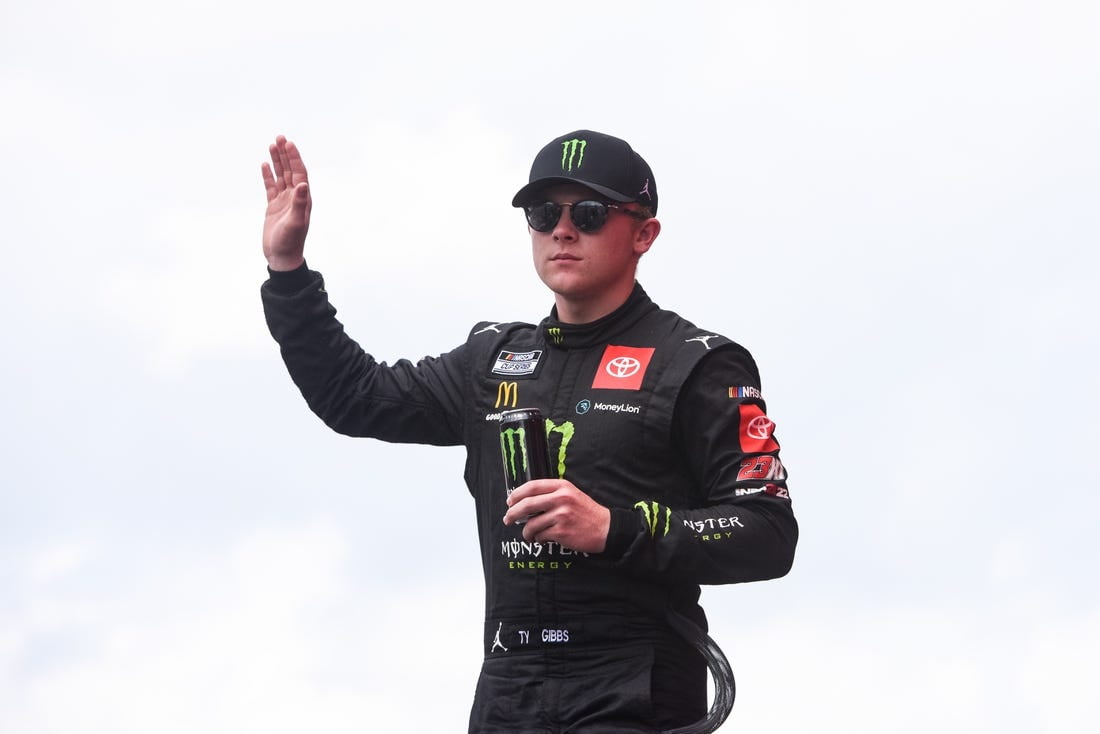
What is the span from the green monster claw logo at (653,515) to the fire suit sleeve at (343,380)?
1.11 m

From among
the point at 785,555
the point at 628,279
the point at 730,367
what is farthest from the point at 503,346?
the point at 785,555

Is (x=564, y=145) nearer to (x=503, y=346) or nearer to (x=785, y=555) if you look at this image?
(x=503, y=346)

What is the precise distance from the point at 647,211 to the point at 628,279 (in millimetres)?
272

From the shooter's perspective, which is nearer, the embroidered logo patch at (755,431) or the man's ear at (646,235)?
the embroidered logo patch at (755,431)

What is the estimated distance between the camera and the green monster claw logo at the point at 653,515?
17.1 feet

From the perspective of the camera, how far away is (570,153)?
5742mm

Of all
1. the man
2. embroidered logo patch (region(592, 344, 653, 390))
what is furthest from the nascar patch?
embroidered logo patch (region(592, 344, 653, 390))

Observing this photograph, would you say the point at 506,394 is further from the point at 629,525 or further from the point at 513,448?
the point at 629,525

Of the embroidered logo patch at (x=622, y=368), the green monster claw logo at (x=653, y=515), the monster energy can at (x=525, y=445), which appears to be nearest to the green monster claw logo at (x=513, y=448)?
the monster energy can at (x=525, y=445)

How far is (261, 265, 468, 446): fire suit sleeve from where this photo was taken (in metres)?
6.13

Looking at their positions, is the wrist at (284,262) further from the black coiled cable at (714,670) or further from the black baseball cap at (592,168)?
the black coiled cable at (714,670)

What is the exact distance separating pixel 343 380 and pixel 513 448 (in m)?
1.23

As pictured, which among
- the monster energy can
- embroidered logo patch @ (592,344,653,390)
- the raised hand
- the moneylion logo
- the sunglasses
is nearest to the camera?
the monster energy can

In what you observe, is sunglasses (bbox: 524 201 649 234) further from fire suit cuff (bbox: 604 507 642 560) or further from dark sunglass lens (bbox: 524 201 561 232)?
fire suit cuff (bbox: 604 507 642 560)
